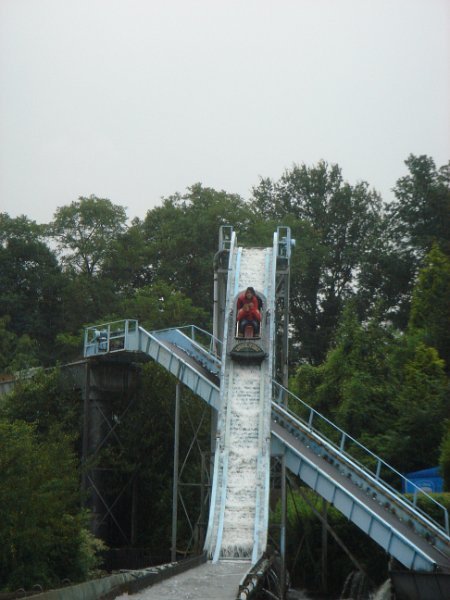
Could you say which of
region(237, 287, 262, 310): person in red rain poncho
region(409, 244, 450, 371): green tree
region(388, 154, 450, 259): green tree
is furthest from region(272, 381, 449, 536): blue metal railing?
region(388, 154, 450, 259): green tree

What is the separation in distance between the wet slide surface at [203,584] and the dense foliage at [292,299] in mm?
6697

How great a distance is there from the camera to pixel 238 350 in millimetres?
30250

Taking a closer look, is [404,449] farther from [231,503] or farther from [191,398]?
→ [231,503]

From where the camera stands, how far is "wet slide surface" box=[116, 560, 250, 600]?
57.7 ft

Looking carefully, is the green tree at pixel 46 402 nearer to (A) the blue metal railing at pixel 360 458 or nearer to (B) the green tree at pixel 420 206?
(A) the blue metal railing at pixel 360 458

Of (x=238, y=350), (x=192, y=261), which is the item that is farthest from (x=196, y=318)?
(x=238, y=350)

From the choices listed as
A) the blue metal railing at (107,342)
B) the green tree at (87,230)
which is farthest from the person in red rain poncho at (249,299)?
the green tree at (87,230)

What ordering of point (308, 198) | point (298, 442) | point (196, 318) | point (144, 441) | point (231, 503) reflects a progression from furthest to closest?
point (308, 198), point (196, 318), point (144, 441), point (298, 442), point (231, 503)

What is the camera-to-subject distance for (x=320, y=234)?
64938 millimetres

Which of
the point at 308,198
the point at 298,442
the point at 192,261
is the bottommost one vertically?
the point at 298,442

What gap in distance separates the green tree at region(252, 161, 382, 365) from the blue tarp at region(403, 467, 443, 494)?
27.6 m

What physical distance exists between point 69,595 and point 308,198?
56967mm

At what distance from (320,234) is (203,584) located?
1833 inches

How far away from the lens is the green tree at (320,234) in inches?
2516
